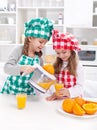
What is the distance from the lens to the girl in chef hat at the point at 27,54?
1.92 meters

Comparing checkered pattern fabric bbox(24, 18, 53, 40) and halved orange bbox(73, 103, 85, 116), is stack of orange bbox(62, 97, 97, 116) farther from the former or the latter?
checkered pattern fabric bbox(24, 18, 53, 40)

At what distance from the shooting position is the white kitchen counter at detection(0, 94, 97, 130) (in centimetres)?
129

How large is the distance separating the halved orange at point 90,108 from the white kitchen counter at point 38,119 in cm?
4

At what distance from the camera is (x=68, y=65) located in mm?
2004

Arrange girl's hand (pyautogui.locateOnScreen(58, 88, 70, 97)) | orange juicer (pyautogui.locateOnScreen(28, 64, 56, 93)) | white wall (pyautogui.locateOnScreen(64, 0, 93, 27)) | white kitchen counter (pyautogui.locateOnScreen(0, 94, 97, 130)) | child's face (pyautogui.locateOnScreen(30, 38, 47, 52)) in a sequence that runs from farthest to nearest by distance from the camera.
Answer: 1. white wall (pyautogui.locateOnScreen(64, 0, 93, 27))
2. child's face (pyautogui.locateOnScreen(30, 38, 47, 52))
3. girl's hand (pyautogui.locateOnScreen(58, 88, 70, 97))
4. orange juicer (pyautogui.locateOnScreen(28, 64, 56, 93))
5. white kitchen counter (pyautogui.locateOnScreen(0, 94, 97, 130))

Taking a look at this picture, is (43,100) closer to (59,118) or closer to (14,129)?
(59,118)

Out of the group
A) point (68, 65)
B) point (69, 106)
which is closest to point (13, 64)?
point (68, 65)

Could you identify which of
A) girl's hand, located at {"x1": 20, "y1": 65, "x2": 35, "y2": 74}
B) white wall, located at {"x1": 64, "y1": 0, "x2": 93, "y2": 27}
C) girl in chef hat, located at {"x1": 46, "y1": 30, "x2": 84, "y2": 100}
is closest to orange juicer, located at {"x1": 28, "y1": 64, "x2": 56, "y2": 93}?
girl's hand, located at {"x1": 20, "y1": 65, "x2": 35, "y2": 74}

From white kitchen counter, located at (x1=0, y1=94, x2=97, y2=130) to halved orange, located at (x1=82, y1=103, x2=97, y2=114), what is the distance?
0.14ft

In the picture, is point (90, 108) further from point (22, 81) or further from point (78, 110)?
point (22, 81)

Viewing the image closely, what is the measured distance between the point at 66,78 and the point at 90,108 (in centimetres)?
56

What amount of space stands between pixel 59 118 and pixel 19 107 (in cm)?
26

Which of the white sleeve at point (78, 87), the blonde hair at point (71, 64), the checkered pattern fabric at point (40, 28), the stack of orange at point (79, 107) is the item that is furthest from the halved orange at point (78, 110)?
the checkered pattern fabric at point (40, 28)

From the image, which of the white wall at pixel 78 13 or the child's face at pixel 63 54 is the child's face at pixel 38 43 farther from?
the white wall at pixel 78 13
